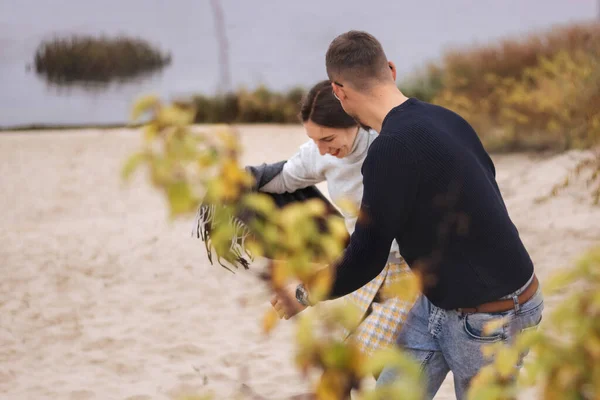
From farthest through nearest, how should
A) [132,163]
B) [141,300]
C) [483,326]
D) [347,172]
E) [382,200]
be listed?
1. [141,300]
2. [347,172]
3. [483,326]
4. [382,200]
5. [132,163]

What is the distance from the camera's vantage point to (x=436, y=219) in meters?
2.04

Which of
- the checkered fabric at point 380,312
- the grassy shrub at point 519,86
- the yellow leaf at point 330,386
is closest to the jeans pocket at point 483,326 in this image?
the checkered fabric at point 380,312

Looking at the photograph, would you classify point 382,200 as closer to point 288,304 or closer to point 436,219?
point 436,219

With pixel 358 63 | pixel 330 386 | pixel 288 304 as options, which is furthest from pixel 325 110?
pixel 330 386

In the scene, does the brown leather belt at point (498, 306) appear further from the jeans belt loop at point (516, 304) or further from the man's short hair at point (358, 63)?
the man's short hair at point (358, 63)

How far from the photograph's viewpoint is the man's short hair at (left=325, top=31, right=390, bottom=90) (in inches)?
85.0

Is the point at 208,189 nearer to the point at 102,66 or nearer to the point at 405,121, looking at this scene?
the point at 405,121

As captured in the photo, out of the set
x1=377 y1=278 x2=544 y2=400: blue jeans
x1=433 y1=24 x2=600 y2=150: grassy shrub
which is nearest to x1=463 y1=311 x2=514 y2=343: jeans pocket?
x1=377 y1=278 x2=544 y2=400: blue jeans

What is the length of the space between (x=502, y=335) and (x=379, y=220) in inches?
21.9

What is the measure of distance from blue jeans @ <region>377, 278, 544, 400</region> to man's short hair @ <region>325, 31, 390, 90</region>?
2.41 feet

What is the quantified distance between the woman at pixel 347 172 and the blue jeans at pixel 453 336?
0.42 ft

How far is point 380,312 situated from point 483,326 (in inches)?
22.3

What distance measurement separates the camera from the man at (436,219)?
77.6 inches

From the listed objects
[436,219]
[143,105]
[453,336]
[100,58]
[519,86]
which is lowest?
[100,58]
